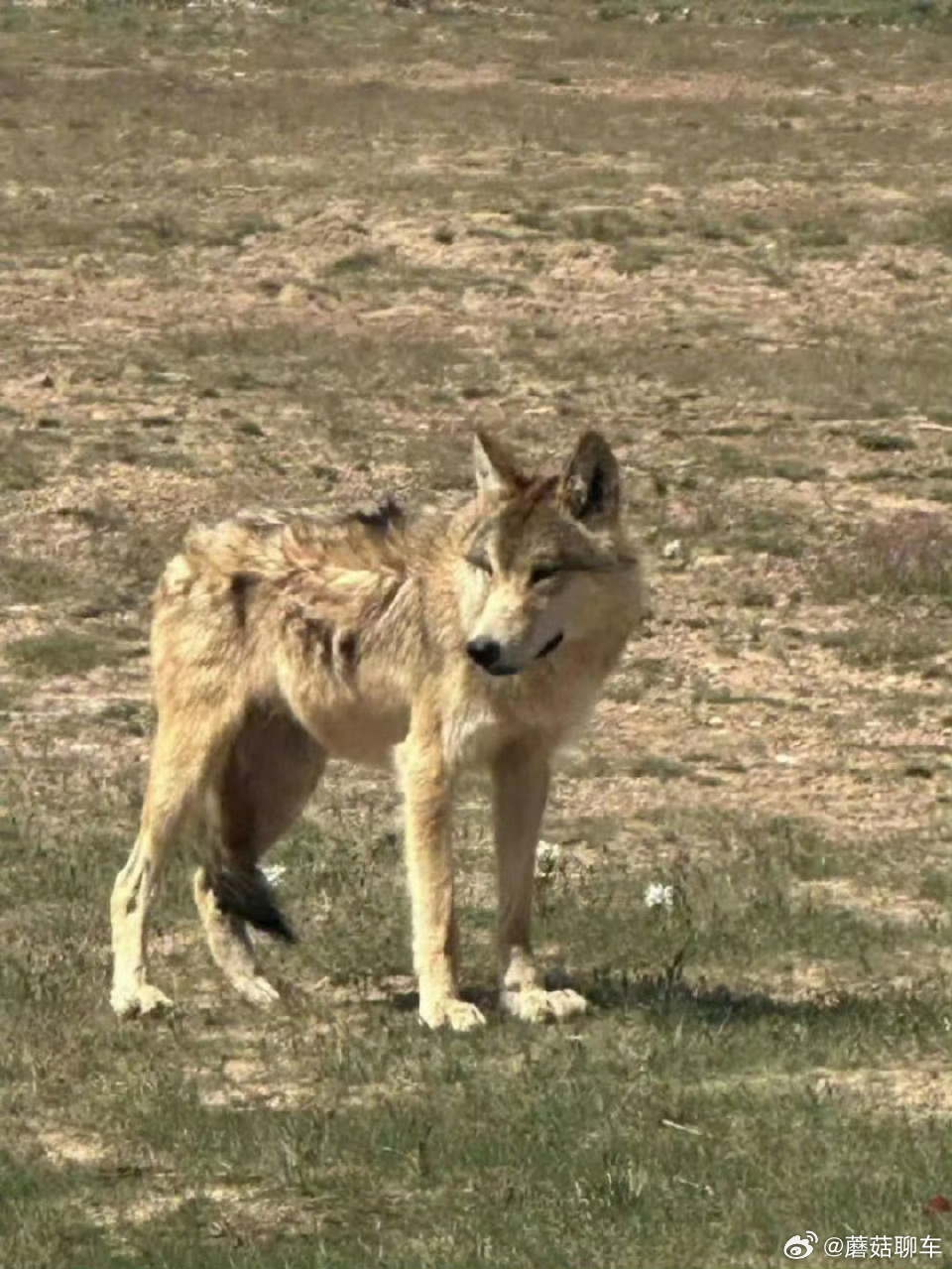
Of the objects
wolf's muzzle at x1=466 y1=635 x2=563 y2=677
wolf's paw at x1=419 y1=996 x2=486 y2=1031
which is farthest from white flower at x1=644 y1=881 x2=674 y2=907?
wolf's muzzle at x1=466 y1=635 x2=563 y2=677

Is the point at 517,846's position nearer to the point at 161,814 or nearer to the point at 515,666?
the point at 515,666

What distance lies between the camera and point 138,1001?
340 inches

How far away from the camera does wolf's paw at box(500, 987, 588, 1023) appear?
28.0ft

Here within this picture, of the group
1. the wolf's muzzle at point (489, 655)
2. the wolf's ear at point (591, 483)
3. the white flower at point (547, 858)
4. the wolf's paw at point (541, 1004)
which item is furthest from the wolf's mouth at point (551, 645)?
the white flower at point (547, 858)

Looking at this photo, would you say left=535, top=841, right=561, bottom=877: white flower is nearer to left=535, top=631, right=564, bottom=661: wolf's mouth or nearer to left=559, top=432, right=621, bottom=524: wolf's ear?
left=535, top=631, right=564, bottom=661: wolf's mouth

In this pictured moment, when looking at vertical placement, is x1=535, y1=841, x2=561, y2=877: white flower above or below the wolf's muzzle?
below

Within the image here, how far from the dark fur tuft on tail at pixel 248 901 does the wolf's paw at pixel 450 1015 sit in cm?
77

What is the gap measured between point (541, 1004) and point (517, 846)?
0.55 metres

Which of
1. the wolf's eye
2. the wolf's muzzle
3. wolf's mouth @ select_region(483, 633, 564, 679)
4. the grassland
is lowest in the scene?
the grassland

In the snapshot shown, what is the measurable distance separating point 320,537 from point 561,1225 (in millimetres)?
3260

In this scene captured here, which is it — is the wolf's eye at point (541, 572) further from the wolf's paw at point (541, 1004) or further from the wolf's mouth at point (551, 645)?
the wolf's paw at point (541, 1004)

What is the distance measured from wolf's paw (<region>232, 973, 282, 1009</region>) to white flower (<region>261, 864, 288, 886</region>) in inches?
44.7

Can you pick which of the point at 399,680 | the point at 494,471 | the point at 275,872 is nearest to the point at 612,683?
the point at 275,872

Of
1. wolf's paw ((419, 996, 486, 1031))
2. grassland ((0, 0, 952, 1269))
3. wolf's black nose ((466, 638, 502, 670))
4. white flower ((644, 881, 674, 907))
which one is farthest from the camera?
white flower ((644, 881, 674, 907))
